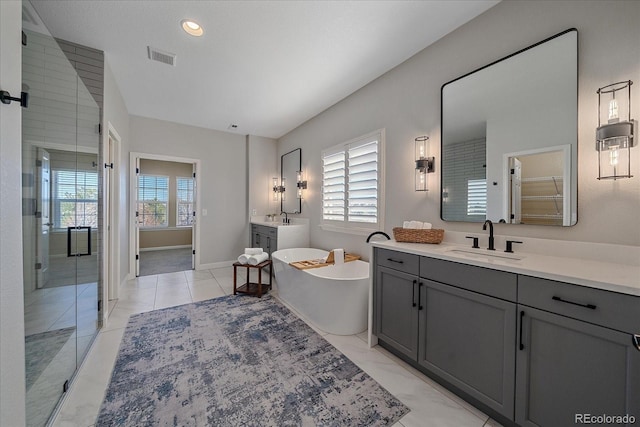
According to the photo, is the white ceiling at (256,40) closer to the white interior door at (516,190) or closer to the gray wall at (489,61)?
the gray wall at (489,61)

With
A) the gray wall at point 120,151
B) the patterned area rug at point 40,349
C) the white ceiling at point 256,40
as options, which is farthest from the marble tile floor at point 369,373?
the white ceiling at point 256,40

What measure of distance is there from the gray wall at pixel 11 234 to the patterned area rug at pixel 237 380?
70 cm

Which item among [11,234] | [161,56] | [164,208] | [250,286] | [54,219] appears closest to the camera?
[11,234]

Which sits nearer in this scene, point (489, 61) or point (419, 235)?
point (489, 61)

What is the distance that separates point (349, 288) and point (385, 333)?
493 millimetres

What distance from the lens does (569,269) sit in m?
1.24

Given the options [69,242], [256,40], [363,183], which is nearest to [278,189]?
[363,183]

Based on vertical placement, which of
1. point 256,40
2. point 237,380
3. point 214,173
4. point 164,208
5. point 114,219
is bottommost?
point 237,380

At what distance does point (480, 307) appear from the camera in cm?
145

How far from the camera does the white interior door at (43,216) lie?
145 centimetres

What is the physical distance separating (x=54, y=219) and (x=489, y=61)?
3.45 metres

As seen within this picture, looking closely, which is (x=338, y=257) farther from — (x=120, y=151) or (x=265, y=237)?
(x=120, y=151)

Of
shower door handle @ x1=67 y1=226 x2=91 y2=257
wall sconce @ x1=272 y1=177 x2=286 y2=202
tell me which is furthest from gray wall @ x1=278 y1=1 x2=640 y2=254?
shower door handle @ x1=67 y1=226 x2=91 y2=257

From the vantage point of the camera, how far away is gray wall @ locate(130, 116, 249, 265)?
444 centimetres
